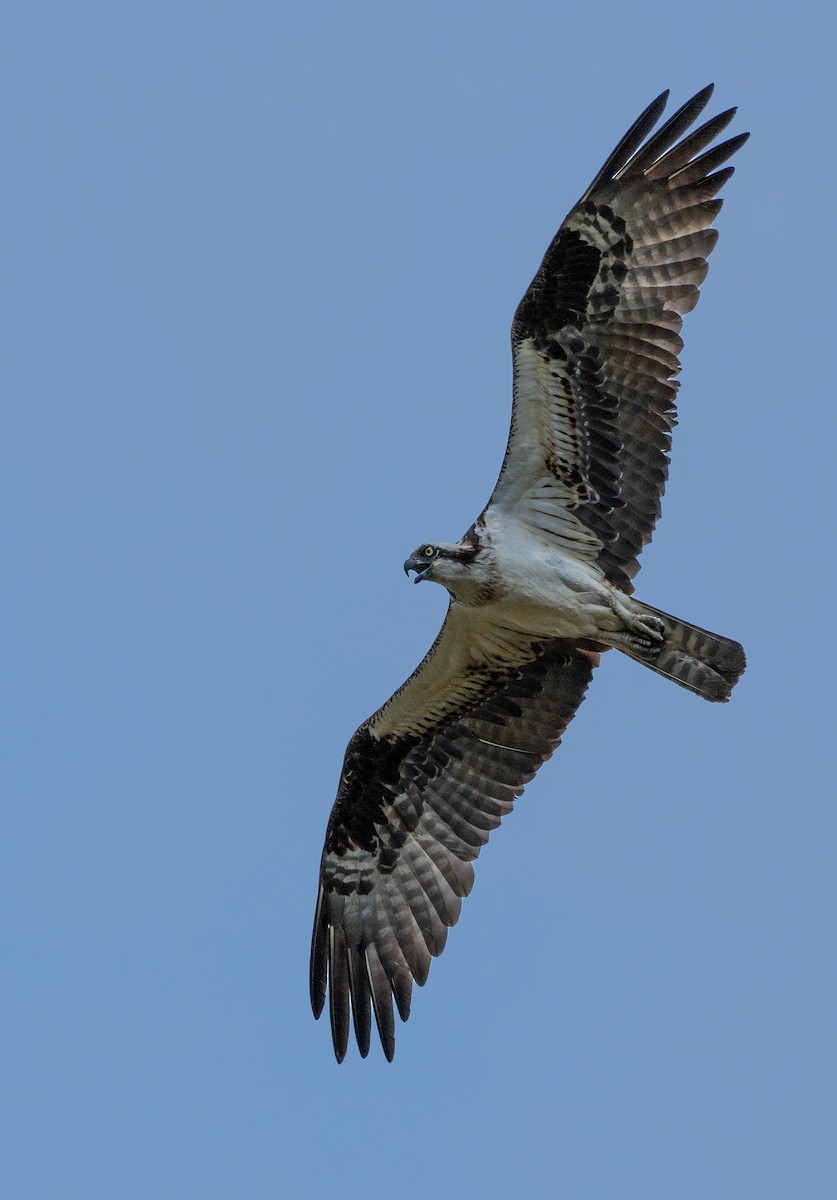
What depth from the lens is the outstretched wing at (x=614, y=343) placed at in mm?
14039

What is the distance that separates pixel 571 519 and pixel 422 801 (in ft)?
9.72

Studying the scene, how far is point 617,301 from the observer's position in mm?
14164

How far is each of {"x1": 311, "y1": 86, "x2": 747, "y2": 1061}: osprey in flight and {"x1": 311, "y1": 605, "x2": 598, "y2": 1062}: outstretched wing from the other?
2 centimetres

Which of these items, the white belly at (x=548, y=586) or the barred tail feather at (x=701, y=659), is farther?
the white belly at (x=548, y=586)

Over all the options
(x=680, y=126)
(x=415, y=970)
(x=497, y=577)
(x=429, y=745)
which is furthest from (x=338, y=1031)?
(x=680, y=126)

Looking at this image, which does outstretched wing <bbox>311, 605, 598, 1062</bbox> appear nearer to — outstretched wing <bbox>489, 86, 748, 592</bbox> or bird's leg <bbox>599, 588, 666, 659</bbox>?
bird's leg <bbox>599, 588, 666, 659</bbox>

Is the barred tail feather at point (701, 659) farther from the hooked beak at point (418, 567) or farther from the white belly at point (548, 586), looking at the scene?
the hooked beak at point (418, 567)

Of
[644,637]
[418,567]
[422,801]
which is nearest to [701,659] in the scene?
[644,637]

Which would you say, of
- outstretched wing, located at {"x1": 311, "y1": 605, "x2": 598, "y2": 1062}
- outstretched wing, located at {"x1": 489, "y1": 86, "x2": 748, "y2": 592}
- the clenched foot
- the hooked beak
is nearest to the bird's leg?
the clenched foot

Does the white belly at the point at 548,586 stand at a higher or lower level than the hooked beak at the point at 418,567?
higher

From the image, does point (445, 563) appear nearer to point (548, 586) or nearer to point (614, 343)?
point (548, 586)

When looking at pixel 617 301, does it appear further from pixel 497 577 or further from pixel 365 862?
pixel 365 862

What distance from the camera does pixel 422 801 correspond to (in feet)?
51.0

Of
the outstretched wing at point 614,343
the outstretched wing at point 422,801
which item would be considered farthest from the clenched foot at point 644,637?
the outstretched wing at point 422,801
